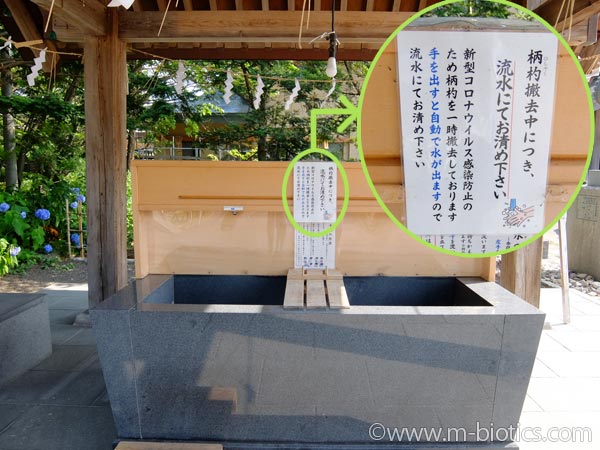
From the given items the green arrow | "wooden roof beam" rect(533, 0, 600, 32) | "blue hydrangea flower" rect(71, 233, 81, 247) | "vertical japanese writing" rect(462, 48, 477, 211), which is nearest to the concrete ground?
"vertical japanese writing" rect(462, 48, 477, 211)

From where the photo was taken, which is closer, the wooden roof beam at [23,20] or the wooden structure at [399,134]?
the wooden structure at [399,134]

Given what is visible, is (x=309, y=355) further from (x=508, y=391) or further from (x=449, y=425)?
(x=508, y=391)

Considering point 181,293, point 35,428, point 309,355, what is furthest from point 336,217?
point 35,428

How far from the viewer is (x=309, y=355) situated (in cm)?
232

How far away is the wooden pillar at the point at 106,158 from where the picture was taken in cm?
404

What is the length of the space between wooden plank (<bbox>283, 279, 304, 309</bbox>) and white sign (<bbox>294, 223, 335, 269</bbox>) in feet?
0.96

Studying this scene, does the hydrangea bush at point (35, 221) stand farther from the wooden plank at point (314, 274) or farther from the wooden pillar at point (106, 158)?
the wooden plank at point (314, 274)

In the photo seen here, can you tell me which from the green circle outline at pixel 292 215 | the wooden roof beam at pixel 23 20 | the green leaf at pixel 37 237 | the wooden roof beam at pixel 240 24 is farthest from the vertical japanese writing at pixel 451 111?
the green leaf at pixel 37 237

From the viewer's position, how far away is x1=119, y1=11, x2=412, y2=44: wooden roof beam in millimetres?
4039

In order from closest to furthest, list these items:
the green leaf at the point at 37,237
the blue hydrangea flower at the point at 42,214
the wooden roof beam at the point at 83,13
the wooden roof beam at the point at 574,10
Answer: the wooden roof beam at the point at 574,10 → the wooden roof beam at the point at 83,13 → the green leaf at the point at 37,237 → the blue hydrangea flower at the point at 42,214

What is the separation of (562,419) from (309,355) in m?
2.03

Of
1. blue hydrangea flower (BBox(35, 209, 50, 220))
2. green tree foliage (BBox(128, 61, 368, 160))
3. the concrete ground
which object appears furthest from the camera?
green tree foliage (BBox(128, 61, 368, 160))

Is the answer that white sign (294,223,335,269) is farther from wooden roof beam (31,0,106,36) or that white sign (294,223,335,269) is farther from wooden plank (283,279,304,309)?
wooden roof beam (31,0,106,36)

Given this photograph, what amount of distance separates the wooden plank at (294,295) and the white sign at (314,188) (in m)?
0.50
